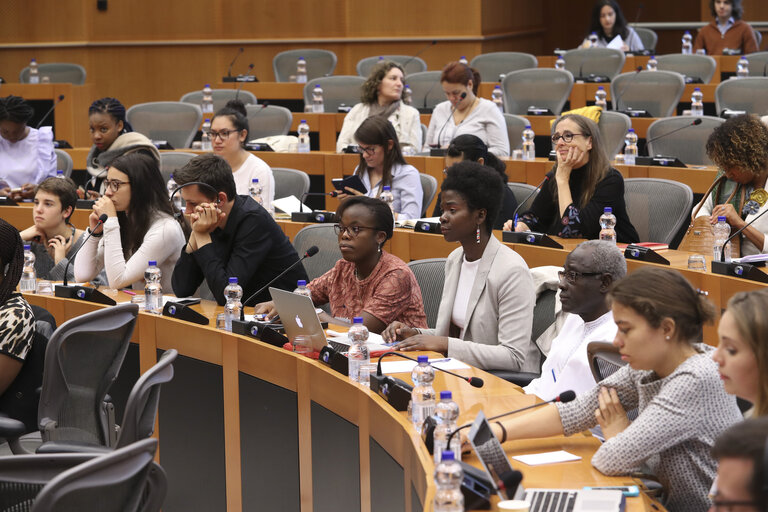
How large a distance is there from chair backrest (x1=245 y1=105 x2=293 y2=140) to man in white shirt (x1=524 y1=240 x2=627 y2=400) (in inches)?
184

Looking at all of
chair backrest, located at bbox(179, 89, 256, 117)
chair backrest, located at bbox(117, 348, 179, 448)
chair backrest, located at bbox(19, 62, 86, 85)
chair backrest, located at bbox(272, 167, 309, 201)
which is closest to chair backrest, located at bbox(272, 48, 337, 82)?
chair backrest, located at bbox(179, 89, 256, 117)

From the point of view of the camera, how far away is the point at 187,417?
11.8ft

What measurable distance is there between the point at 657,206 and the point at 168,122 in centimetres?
404

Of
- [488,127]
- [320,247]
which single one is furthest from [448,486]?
[488,127]

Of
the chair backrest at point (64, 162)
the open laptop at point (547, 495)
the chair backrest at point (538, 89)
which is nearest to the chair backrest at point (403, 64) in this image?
the chair backrest at point (538, 89)

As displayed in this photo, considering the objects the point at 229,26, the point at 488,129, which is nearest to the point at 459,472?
the point at 488,129

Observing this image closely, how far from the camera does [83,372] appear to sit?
122 inches

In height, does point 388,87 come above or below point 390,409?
above

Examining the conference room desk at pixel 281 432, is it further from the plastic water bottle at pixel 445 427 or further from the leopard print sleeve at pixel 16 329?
the leopard print sleeve at pixel 16 329

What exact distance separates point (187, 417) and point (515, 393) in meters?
1.31

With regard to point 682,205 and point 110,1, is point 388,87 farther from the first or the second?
point 110,1

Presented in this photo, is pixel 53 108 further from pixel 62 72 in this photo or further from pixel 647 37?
pixel 647 37

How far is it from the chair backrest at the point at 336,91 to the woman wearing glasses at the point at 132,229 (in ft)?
12.9

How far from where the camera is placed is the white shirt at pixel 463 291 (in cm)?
350
